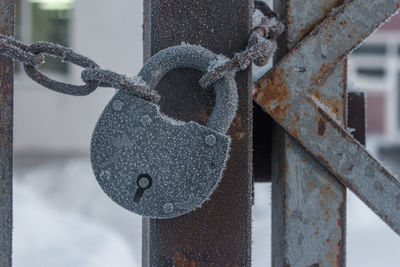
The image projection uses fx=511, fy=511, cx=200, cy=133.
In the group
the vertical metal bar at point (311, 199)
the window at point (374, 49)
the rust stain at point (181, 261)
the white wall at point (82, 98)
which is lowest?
the rust stain at point (181, 261)

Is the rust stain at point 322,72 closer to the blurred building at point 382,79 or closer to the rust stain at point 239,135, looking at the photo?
the rust stain at point 239,135

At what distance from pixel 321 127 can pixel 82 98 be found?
6.80 metres

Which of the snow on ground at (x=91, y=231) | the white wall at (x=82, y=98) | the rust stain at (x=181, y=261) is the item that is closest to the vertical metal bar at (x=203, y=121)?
the rust stain at (x=181, y=261)

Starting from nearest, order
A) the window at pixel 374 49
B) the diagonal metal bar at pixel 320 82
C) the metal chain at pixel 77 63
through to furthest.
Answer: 1. the metal chain at pixel 77 63
2. the diagonal metal bar at pixel 320 82
3. the window at pixel 374 49

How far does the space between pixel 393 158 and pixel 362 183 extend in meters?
8.99

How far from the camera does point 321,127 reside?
2.63 feet

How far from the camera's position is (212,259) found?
746 millimetres

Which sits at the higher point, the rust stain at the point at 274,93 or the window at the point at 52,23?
the window at the point at 52,23

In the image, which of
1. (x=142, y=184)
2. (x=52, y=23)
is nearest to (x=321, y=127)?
(x=142, y=184)

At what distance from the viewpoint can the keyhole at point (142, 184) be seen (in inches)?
26.4

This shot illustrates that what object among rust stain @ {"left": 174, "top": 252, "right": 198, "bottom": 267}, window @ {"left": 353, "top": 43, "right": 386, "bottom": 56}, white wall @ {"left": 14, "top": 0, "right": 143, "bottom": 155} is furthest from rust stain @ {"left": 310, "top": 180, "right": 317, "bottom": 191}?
window @ {"left": 353, "top": 43, "right": 386, "bottom": 56}

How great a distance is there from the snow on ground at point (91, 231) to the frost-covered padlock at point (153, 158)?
5.57ft

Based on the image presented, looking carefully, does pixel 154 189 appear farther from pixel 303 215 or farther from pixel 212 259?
pixel 303 215

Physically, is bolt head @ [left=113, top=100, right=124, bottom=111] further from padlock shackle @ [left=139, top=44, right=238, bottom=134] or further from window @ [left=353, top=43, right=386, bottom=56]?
window @ [left=353, top=43, right=386, bottom=56]
